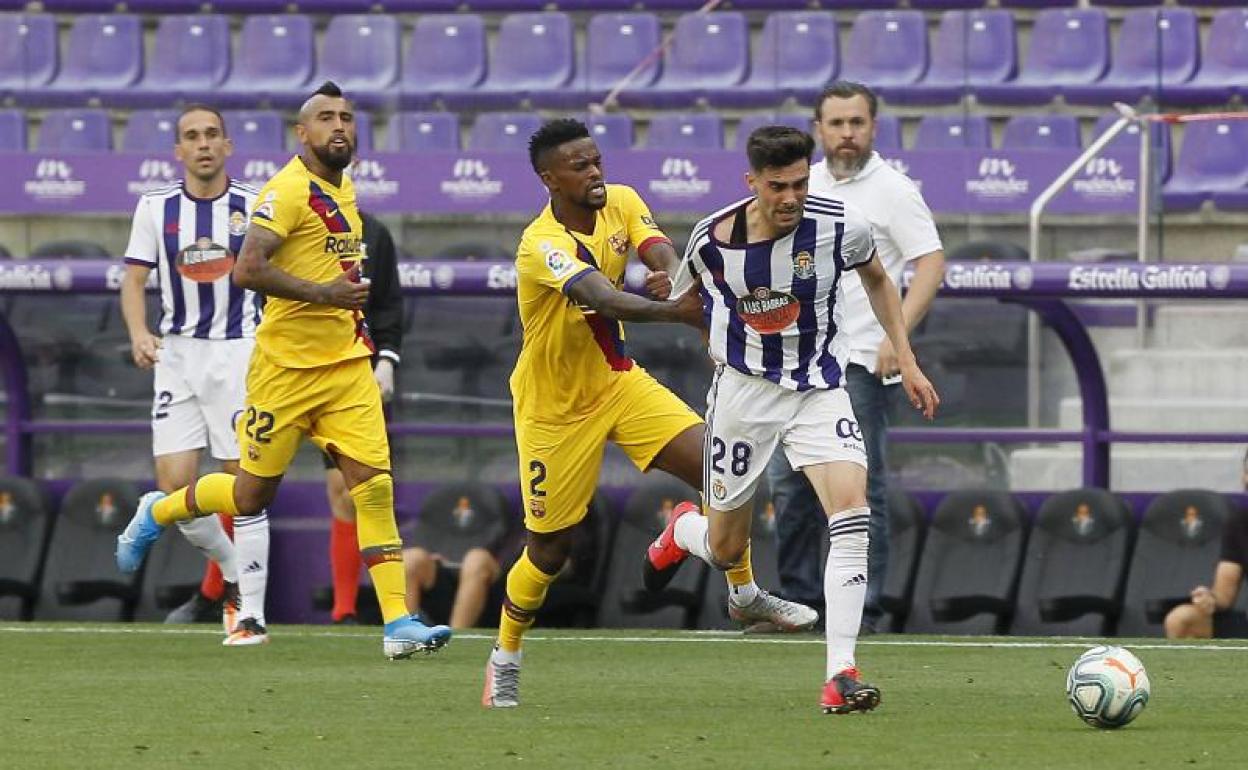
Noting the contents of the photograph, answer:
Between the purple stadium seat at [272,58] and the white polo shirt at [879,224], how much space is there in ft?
24.0

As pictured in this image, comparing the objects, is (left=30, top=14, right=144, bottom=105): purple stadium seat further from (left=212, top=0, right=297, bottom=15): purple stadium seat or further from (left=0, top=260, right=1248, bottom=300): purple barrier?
(left=0, top=260, right=1248, bottom=300): purple barrier

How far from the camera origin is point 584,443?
23.5ft

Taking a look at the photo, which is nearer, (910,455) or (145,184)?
(910,455)

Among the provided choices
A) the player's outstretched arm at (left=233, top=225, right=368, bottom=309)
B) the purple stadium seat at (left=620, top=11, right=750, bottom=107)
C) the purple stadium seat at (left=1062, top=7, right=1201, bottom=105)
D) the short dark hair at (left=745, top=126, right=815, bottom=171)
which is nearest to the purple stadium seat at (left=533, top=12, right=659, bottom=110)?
the purple stadium seat at (left=620, top=11, right=750, bottom=107)

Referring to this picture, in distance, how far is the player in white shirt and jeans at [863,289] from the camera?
8.63 m

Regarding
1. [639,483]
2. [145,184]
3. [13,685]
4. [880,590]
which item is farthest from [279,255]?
[145,184]

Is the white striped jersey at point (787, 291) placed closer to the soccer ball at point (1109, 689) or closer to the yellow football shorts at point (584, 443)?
the yellow football shorts at point (584, 443)

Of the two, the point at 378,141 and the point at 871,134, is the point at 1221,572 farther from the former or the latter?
A: the point at 378,141

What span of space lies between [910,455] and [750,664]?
3026 millimetres

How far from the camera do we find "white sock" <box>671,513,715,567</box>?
736 centimetres

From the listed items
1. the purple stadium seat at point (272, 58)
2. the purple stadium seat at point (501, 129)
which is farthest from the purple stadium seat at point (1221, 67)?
the purple stadium seat at point (272, 58)

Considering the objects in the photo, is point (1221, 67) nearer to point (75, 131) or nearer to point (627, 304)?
point (75, 131)

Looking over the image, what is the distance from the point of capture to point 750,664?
814 cm

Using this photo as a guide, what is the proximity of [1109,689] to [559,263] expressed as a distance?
1.95 meters
